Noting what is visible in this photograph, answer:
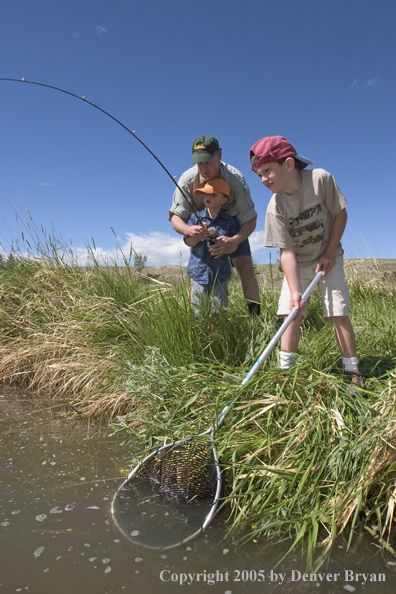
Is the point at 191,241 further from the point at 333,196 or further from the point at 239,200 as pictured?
the point at 333,196

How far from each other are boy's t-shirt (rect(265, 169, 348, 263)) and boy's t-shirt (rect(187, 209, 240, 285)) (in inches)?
26.7

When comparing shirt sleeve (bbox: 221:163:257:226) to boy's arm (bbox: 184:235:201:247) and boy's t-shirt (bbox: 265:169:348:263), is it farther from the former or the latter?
→ boy's t-shirt (bbox: 265:169:348:263)

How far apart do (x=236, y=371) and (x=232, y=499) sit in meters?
0.93

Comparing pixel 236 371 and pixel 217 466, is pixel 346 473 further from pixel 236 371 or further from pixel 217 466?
pixel 236 371

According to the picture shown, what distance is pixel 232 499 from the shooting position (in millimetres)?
2064

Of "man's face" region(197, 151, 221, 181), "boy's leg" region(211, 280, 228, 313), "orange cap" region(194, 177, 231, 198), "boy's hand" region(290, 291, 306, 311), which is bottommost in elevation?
"boy's hand" region(290, 291, 306, 311)

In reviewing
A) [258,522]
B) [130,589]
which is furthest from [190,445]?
[130,589]

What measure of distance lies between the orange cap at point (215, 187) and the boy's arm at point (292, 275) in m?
0.84

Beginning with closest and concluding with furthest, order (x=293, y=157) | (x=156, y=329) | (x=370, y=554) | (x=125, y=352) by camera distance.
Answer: (x=370, y=554)
(x=293, y=157)
(x=156, y=329)
(x=125, y=352)

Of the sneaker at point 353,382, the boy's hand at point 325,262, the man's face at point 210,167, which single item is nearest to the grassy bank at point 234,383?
the sneaker at point 353,382

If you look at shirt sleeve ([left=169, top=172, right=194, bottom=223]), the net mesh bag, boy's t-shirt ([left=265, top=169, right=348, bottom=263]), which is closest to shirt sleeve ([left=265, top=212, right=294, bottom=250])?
boy's t-shirt ([left=265, top=169, right=348, bottom=263])

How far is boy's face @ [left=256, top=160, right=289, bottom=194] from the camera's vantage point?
2.53 metres

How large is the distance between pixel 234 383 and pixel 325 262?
97 centimetres

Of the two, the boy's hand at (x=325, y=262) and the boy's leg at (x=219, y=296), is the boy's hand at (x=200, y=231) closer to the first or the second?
the boy's leg at (x=219, y=296)
